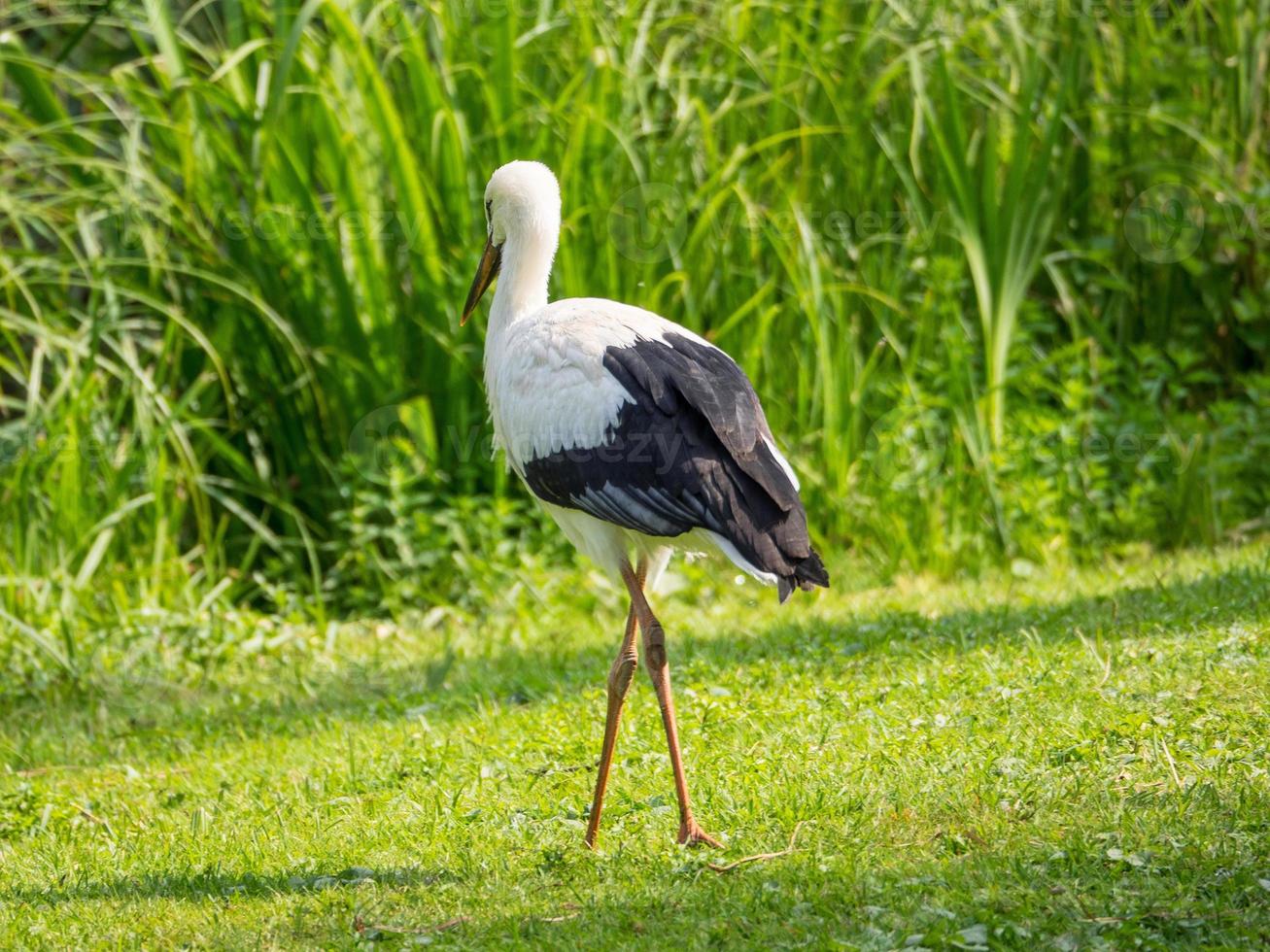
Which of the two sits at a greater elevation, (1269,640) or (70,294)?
(70,294)

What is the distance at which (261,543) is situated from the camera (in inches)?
279

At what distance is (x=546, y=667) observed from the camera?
18.0 ft

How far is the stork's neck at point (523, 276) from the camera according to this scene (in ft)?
14.6

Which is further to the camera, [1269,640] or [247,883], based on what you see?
[1269,640]

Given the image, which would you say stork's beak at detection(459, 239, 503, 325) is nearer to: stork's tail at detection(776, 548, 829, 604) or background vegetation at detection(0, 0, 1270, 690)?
stork's tail at detection(776, 548, 829, 604)

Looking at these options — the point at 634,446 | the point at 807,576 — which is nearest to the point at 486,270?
the point at 634,446

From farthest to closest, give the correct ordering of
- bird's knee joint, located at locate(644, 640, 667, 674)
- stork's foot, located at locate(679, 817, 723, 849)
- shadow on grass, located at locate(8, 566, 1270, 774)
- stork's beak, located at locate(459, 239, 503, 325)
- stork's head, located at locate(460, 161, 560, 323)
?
1. shadow on grass, located at locate(8, 566, 1270, 774)
2. stork's beak, located at locate(459, 239, 503, 325)
3. stork's head, located at locate(460, 161, 560, 323)
4. bird's knee joint, located at locate(644, 640, 667, 674)
5. stork's foot, located at locate(679, 817, 723, 849)

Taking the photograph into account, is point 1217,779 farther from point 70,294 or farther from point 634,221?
point 70,294

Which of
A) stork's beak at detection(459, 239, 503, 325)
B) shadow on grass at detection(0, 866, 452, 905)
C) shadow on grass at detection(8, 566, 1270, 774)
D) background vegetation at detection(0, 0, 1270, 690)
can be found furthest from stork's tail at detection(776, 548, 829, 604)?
background vegetation at detection(0, 0, 1270, 690)

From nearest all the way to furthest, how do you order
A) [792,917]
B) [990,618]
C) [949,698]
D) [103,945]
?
[792,917] → [103,945] → [949,698] → [990,618]

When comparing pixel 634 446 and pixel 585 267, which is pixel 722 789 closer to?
pixel 634 446

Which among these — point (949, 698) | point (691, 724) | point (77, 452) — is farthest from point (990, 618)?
point (77, 452)

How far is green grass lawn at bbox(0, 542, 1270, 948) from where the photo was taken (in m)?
3.11

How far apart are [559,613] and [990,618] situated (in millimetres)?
1932
